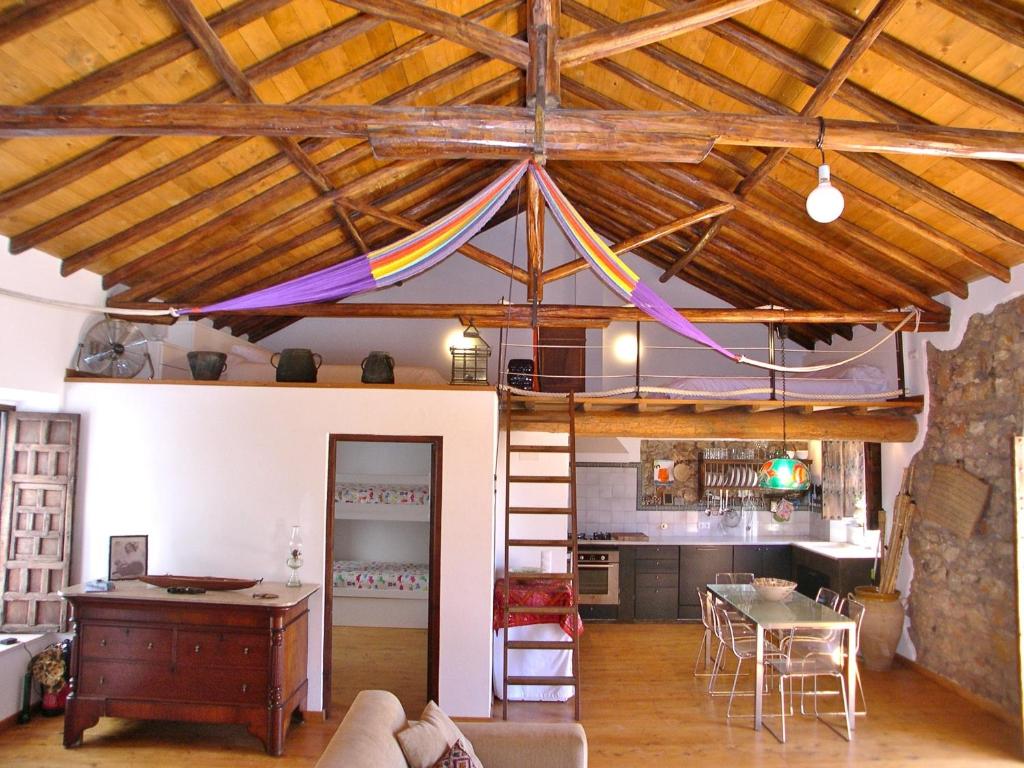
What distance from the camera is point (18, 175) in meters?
4.74

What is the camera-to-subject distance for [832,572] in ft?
26.3

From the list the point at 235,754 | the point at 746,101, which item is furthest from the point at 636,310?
the point at 235,754

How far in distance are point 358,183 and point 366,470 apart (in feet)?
13.7

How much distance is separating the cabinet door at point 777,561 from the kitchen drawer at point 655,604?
1152 millimetres

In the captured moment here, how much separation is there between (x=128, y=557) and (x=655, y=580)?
5.66 meters

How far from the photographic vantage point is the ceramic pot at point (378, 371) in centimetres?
616

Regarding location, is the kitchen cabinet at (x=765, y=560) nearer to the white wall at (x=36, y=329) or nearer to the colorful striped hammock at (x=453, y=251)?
the colorful striped hammock at (x=453, y=251)

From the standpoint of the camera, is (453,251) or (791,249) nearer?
(453,251)

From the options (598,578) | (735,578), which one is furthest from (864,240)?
(598,578)

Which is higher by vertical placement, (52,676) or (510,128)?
(510,128)

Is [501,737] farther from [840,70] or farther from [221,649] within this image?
[840,70]

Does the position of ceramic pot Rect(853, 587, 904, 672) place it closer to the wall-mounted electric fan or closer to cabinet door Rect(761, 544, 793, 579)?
cabinet door Rect(761, 544, 793, 579)

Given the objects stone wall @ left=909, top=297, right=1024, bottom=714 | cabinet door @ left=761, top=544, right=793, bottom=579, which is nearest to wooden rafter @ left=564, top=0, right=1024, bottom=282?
stone wall @ left=909, top=297, right=1024, bottom=714

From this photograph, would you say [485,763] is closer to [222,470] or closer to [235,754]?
[235,754]
